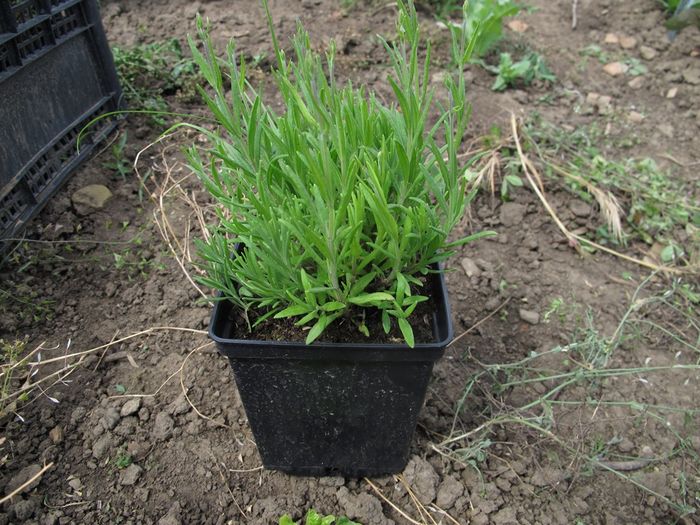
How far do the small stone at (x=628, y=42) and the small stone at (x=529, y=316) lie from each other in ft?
7.55

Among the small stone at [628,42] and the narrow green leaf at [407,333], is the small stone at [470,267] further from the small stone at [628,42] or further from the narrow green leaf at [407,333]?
the small stone at [628,42]

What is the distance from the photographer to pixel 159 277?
205cm

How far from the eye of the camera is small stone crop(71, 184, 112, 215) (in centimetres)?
222

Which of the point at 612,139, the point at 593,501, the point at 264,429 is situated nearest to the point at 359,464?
the point at 264,429

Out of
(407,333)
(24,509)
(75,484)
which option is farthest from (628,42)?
(24,509)

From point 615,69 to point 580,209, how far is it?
134 cm

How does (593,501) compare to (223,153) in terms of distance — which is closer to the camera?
(223,153)

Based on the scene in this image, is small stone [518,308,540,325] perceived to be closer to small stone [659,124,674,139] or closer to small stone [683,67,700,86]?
small stone [659,124,674,139]

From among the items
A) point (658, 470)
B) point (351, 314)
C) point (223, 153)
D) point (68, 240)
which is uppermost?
point (223, 153)

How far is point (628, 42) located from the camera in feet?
11.4

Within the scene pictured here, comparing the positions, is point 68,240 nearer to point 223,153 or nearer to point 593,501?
point 223,153

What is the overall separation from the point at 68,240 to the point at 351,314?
4.42 ft

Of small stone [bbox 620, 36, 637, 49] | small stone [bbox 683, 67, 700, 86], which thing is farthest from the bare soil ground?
→ small stone [bbox 620, 36, 637, 49]

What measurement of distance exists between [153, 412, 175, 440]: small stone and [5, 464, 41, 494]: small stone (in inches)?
12.3
